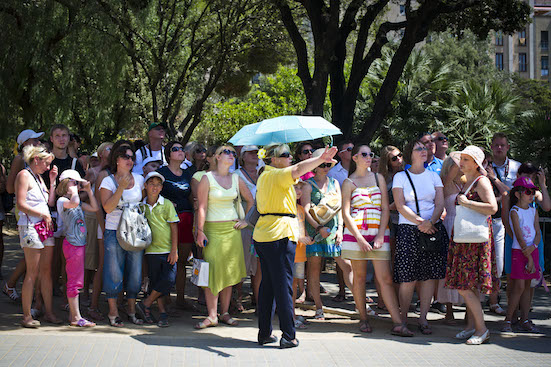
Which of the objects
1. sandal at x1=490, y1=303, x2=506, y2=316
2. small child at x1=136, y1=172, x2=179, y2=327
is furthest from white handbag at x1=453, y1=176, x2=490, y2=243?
small child at x1=136, y1=172, x2=179, y2=327

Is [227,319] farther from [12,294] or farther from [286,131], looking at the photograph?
[12,294]

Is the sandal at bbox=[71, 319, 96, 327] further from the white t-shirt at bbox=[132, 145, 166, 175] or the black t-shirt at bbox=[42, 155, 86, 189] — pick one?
the white t-shirt at bbox=[132, 145, 166, 175]

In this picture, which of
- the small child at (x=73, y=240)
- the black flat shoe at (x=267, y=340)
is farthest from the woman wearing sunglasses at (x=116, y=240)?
Result: the black flat shoe at (x=267, y=340)

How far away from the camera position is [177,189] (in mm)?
7879

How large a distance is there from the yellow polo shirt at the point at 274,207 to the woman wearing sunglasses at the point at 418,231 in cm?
138

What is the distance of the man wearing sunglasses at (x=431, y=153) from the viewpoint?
8352mm

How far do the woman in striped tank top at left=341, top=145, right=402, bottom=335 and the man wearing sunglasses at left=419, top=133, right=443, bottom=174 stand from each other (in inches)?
58.6

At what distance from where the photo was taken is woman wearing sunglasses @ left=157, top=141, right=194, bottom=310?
25.9 feet

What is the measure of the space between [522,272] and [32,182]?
551cm

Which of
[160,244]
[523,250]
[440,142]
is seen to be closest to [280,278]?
[160,244]

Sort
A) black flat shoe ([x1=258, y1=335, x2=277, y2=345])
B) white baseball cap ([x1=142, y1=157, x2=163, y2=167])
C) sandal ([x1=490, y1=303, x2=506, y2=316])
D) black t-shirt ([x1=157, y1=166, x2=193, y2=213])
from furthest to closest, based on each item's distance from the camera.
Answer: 1. white baseball cap ([x1=142, y1=157, x2=163, y2=167])
2. sandal ([x1=490, y1=303, x2=506, y2=316])
3. black t-shirt ([x1=157, y1=166, x2=193, y2=213])
4. black flat shoe ([x1=258, y1=335, x2=277, y2=345])

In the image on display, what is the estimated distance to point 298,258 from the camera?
25.0 feet

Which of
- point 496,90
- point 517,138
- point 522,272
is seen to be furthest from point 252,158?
point 496,90

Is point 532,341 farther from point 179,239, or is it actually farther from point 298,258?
point 179,239
